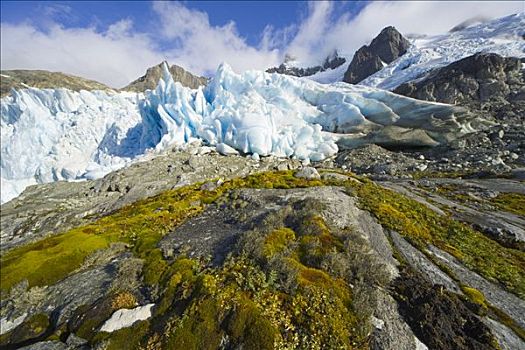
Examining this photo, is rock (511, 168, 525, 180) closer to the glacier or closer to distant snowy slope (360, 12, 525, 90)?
the glacier

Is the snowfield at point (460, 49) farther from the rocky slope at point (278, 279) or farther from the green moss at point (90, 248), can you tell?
the green moss at point (90, 248)

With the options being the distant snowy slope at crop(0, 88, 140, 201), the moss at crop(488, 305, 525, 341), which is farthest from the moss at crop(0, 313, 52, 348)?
the distant snowy slope at crop(0, 88, 140, 201)

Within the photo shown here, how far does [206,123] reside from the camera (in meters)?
49.5

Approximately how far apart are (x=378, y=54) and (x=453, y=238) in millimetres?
196558

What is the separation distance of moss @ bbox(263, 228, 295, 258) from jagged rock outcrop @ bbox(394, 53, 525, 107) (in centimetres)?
9243

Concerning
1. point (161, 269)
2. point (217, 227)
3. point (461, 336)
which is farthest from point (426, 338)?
point (217, 227)

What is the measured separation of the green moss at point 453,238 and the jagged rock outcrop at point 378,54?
580 ft

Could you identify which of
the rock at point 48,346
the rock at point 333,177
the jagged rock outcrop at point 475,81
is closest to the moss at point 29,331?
the rock at point 48,346

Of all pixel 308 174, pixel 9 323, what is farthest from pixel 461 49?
pixel 9 323

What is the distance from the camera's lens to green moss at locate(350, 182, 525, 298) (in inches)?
392

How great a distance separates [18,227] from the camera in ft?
111

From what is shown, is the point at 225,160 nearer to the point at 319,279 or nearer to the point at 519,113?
→ the point at 319,279

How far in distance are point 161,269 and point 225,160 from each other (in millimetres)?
34638

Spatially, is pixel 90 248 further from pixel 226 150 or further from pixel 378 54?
pixel 378 54
